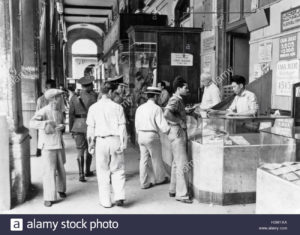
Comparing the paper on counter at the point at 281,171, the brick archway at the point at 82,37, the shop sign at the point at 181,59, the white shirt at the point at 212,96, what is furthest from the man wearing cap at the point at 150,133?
the brick archway at the point at 82,37

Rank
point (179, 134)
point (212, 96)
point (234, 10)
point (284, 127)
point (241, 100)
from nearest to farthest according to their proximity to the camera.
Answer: point (284, 127), point (179, 134), point (241, 100), point (212, 96), point (234, 10)

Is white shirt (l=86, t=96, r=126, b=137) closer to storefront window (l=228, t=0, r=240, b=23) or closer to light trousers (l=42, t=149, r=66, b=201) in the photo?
light trousers (l=42, t=149, r=66, b=201)

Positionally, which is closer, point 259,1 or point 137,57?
point 259,1

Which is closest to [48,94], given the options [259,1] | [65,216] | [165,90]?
[65,216]

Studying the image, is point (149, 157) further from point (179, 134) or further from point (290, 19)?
point (290, 19)

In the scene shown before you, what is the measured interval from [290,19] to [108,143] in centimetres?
416

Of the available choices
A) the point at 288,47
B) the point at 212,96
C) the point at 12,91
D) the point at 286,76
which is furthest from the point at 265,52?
the point at 12,91

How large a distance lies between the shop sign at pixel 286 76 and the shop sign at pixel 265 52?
1.32 ft

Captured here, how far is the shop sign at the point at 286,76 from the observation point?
691 cm

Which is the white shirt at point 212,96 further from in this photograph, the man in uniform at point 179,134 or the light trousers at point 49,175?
the light trousers at point 49,175

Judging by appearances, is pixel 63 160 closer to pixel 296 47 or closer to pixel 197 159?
pixel 197 159

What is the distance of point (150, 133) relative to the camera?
6.41m

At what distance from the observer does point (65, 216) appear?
3.90 m

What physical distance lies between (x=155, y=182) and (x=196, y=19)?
6.58m
